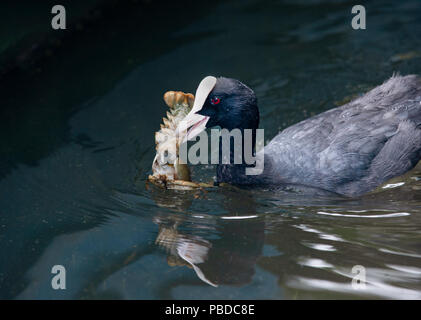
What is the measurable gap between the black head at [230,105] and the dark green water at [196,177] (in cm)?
51

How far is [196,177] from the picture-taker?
4.07m

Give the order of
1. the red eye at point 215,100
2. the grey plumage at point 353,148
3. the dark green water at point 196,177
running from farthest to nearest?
the grey plumage at point 353,148 → the red eye at point 215,100 → the dark green water at point 196,177

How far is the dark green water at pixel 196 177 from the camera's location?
283 cm

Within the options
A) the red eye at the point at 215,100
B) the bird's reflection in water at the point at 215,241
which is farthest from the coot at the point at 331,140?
the bird's reflection in water at the point at 215,241

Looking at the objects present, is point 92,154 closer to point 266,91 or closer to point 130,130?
point 130,130

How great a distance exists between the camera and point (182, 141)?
11.6 ft

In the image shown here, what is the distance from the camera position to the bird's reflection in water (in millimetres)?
2844

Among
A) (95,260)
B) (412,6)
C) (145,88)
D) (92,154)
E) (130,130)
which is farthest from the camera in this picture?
(412,6)

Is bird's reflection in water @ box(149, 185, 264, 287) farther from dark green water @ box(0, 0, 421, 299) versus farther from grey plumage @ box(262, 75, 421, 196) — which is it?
grey plumage @ box(262, 75, 421, 196)

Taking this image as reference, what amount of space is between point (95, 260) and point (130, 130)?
1808 mm

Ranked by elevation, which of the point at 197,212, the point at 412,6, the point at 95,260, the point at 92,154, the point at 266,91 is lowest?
the point at 95,260

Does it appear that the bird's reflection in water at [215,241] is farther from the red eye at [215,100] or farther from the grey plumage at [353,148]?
the red eye at [215,100]

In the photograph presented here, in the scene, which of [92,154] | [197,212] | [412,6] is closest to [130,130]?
[92,154]

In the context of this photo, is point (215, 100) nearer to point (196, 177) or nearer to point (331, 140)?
point (196, 177)
